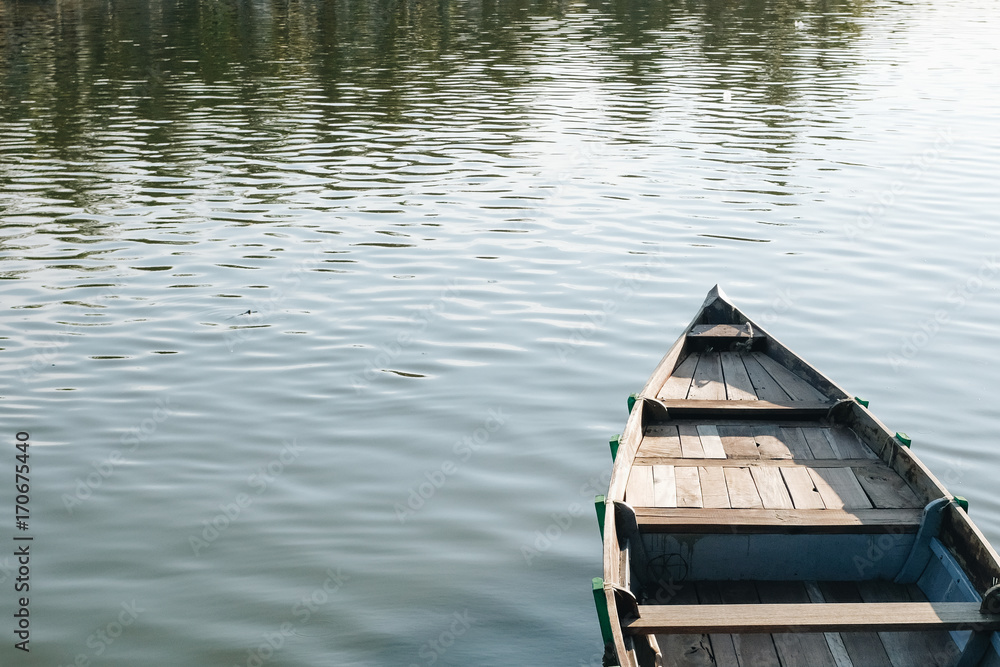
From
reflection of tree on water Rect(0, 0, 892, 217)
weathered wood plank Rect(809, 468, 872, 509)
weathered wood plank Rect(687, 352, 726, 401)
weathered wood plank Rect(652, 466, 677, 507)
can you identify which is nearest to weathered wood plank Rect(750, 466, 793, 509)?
weathered wood plank Rect(809, 468, 872, 509)

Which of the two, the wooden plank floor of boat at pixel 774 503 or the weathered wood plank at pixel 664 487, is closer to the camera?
the wooden plank floor of boat at pixel 774 503

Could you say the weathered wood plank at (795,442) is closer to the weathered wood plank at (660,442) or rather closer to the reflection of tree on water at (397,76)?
the weathered wood plank at (660,442)

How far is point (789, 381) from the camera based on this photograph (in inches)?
336

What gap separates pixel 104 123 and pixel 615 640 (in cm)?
2312

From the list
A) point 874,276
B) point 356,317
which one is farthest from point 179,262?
point 874,276

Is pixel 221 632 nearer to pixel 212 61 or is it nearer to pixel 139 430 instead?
pixel 139 430

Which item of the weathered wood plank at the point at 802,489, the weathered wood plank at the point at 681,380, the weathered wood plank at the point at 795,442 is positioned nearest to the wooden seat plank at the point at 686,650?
the weathered wood plank at the point at 802,489

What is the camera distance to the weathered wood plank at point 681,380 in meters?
8.28

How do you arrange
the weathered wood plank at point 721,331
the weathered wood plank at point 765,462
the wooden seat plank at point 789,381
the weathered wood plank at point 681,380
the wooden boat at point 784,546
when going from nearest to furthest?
the wooden boat at point 784,546
the weathered wood plank at point 765,462
the wooden seat plank at point 789,381
the weathered wood plank at point 681,380
the weathered wood plank at point 721,331

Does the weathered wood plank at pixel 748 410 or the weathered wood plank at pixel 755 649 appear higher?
the weathered wood plank at pixel 748 410

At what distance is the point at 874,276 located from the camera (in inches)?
530

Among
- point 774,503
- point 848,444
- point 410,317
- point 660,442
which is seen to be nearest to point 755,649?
point 774,503

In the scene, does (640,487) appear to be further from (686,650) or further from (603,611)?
(603,611)

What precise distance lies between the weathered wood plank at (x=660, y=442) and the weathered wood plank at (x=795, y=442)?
85cm
